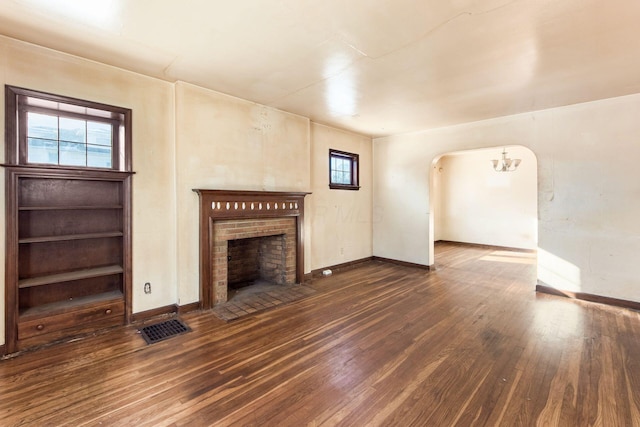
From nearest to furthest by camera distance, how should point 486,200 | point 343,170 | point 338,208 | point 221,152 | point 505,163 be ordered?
point 221,152, point 338,208, point 343,170, point 505,163, point 486,200

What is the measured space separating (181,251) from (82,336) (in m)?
1.19

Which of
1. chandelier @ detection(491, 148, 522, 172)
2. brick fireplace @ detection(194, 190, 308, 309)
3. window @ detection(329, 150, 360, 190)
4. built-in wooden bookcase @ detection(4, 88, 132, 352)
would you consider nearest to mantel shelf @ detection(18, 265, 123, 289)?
built-in wooden bookcase @ detection(4, 88, 132, 352)

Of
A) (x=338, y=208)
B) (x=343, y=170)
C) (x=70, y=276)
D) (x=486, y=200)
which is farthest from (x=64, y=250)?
(x=486, y=200)

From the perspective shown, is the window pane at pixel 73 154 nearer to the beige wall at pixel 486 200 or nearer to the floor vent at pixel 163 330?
the floor vent at pixel 163 330

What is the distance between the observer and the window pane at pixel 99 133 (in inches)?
119

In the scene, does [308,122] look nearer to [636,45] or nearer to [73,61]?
[73,61]

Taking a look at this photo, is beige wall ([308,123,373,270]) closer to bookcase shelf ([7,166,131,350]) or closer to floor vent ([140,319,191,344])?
floor vent ([140,319,191,344])

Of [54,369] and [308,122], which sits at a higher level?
[308,122]

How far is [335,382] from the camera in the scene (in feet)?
7.13

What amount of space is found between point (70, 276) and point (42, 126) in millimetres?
1479

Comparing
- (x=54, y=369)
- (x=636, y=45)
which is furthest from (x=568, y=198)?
(x=54, y=369)

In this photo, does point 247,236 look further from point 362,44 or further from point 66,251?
point 362,44

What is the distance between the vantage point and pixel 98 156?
306cm

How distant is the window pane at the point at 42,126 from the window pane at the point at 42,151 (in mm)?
48
